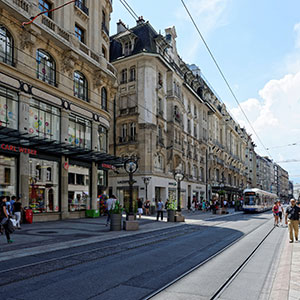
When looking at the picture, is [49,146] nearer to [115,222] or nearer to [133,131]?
[115,222]

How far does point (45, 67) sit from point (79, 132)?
5.59 meters

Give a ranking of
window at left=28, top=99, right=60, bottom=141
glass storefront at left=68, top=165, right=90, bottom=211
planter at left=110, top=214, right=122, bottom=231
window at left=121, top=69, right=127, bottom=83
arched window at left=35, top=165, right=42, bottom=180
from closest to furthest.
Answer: planter at left=110, top=214, right=122, bottom=231 < window at left=28, top=99, right=60, bottom=141 < arched window at left=35, top=165, right=42, bottom=180 < glass storefront at left=68, top=165, right=90, bottom=211 < window at left=121, top=69, right=127, bottom=83

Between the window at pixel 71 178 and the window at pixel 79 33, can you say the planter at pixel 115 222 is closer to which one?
the window at pixel 71 178

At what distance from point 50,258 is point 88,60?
65.7ft

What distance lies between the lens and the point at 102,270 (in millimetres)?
7969

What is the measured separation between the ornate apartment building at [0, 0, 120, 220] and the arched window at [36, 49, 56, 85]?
67 millimetres

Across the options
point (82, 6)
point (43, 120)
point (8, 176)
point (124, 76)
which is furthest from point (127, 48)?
point (8, 176)

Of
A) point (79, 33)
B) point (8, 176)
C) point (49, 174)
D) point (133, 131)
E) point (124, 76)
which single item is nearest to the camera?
point (8, 176)

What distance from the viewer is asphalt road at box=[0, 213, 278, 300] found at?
20.2ft

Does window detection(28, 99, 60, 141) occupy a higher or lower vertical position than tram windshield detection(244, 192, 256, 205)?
higher

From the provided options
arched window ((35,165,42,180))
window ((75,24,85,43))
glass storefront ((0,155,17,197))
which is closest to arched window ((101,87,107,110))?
window ((75,24,85,43))

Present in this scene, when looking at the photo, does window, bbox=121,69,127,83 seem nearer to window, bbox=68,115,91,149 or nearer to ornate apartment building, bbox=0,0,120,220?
ornate apartment building, bbox=0,0,120,220

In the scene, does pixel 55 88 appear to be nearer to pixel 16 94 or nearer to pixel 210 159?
pixel 16 94

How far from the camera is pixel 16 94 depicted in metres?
20.2
